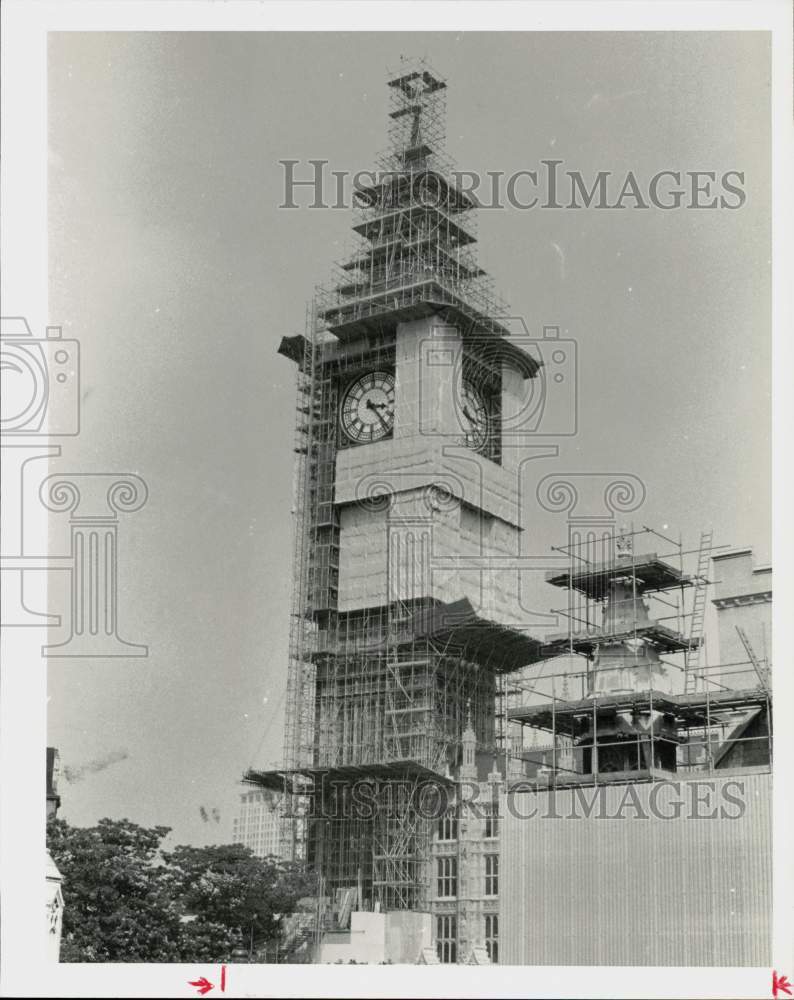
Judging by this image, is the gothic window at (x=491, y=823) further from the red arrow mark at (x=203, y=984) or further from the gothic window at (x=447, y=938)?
the red arrow mark at (x=203, y=984)

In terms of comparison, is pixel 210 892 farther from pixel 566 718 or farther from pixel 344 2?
pixel 344 2

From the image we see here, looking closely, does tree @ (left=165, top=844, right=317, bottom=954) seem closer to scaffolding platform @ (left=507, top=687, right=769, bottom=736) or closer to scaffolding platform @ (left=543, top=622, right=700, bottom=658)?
scaffolding platform @ (left=507, top=687, right=769, bottom=736)

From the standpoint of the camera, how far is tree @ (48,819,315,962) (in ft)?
39.1

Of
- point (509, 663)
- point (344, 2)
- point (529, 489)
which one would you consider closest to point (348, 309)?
point (509, 663)

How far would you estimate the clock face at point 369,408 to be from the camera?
14.7 meters

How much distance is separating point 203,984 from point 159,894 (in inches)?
249

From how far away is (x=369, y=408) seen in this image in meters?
15.0

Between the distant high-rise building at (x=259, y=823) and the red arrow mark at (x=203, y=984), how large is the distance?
5728 millimetres

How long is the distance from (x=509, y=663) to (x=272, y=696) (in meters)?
3.15

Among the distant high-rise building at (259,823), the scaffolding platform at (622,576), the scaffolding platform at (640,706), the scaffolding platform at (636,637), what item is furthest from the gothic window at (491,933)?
the scaffolding platform at (622,576)

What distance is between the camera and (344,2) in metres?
7.23

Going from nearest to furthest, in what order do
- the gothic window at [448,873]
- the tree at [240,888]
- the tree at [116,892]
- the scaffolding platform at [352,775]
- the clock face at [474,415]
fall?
the clock face at [474,415], the tree at [116,892], the tree at [240,888], the gothic window at [448,873], the scaffolding platform at [352,775]

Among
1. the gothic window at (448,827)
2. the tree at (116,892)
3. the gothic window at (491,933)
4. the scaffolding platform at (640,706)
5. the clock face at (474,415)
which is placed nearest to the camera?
the clock face at (474,415)

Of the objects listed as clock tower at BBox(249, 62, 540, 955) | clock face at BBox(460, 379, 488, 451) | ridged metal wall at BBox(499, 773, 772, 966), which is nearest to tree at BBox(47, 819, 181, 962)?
clock tower at BBox(249, 62, 540, 955)
